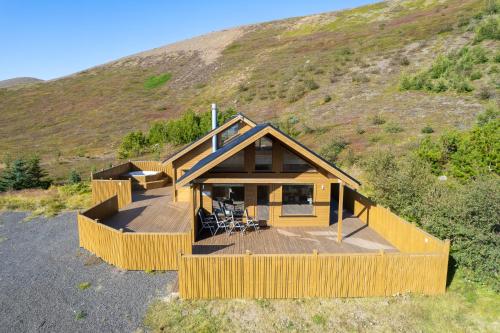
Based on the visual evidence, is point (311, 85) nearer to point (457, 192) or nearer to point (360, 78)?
point (360, 78)

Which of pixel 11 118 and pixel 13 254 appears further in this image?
pixel 11 118

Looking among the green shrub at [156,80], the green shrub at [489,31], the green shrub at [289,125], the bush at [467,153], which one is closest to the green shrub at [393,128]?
the bush at [467,153]

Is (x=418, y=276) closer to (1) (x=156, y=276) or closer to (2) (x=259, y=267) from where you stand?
(2) (x=259, y=267)

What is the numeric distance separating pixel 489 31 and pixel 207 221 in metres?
45.2

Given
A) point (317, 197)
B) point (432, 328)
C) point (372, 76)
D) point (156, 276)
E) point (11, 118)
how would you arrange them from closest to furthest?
point (432, 328)
point (156, 276)
point (317, 197)
point (372, 76)
point (11, 118)

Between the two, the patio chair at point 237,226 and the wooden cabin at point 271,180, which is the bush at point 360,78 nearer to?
the wooden cabin at point 271,180

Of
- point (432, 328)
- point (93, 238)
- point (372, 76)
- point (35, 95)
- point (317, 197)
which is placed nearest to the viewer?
point (432, 328)

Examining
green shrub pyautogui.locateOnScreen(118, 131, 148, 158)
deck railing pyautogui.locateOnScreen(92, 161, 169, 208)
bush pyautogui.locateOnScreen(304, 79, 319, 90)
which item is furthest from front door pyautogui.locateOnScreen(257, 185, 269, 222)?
bush pyautogui.locateOnScreen(304, 79, 319, 90)

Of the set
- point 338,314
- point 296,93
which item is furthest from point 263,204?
point 296,93

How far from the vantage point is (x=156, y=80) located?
258 ft

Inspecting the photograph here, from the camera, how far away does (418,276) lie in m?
9.22

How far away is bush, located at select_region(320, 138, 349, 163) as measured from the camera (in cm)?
2559

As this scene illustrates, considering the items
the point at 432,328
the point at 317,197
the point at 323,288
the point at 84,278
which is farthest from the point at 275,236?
the point at 84,278

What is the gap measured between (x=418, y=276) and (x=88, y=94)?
84.5 m
